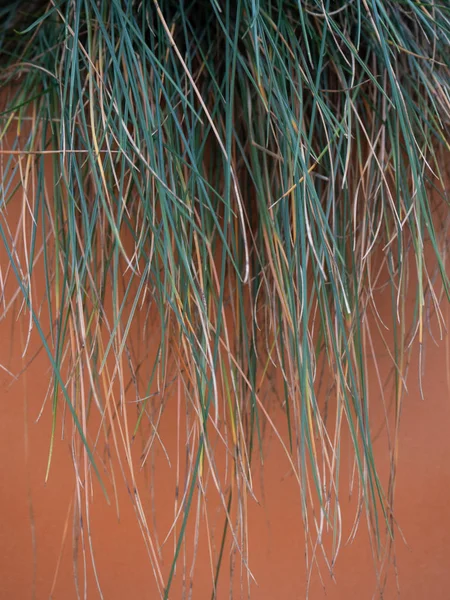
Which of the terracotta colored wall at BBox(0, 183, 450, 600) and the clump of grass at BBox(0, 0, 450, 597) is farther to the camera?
the terracotta colored wall at BBox(0, 183, 450, 600)

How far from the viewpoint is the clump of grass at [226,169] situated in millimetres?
495

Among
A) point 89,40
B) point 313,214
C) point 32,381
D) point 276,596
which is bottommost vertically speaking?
point 276,596

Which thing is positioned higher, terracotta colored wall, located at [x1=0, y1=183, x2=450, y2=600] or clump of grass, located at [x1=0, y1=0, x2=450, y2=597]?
clump of grass, located at [x1=0, y1=0, x2=450, y2=597]

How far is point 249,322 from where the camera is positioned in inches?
25.2

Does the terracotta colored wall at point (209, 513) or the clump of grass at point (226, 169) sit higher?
the clump of grass at point (226, 169)

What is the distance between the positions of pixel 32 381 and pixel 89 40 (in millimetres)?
362

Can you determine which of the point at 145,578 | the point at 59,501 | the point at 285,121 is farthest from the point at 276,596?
the point at 285,121

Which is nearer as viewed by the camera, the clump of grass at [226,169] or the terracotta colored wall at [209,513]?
the clump of grass at [226,169]

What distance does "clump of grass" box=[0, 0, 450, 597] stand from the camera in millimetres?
495

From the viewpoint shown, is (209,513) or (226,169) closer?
(226,169)

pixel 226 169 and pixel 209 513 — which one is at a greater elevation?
pixel 226 169

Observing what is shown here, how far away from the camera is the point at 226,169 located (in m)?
0.50

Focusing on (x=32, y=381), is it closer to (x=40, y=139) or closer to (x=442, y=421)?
(x=40, y=139)

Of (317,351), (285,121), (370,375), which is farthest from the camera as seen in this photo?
(370,375)
